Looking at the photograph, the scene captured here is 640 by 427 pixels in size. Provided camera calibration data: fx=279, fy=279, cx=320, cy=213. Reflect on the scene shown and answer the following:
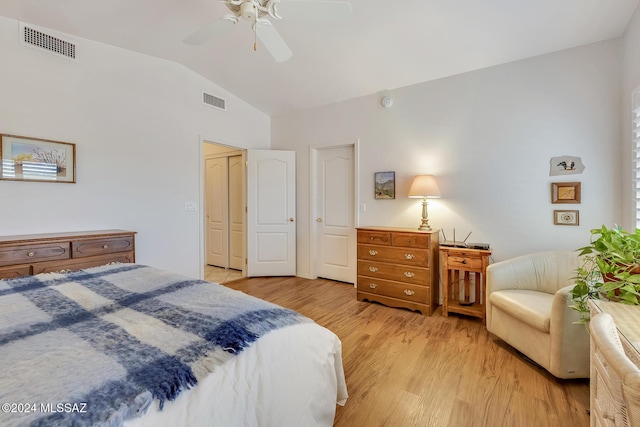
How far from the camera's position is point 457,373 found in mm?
1965

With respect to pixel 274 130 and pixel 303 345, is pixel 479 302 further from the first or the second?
pixel 274 130

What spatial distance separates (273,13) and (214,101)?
229 centimetres

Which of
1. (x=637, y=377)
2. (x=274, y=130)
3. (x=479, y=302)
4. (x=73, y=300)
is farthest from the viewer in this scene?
(x=274, y=130)

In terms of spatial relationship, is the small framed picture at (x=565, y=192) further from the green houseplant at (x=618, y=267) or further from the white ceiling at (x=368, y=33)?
the green houseplant at (x=618, y=267)

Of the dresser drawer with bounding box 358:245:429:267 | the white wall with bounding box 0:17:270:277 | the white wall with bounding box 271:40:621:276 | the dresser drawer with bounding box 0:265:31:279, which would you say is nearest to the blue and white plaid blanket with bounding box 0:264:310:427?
the dresser drawer with bounding box 0:265:31:279

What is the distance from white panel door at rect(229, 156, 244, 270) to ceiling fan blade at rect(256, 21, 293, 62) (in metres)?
2.71

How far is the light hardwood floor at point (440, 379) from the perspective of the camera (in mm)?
1577

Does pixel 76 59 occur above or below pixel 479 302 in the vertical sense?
above

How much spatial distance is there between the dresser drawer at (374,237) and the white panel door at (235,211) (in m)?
2.29

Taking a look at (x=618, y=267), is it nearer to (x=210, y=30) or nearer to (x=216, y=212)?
(x=210, y=30)

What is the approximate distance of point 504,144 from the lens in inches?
113

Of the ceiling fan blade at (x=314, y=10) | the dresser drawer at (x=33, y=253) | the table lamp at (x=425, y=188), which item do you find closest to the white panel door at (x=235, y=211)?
the dresser drawer at (x=33, y=253)

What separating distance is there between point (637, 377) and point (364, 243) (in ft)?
9.03

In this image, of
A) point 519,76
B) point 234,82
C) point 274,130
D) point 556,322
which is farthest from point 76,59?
point 556,322
